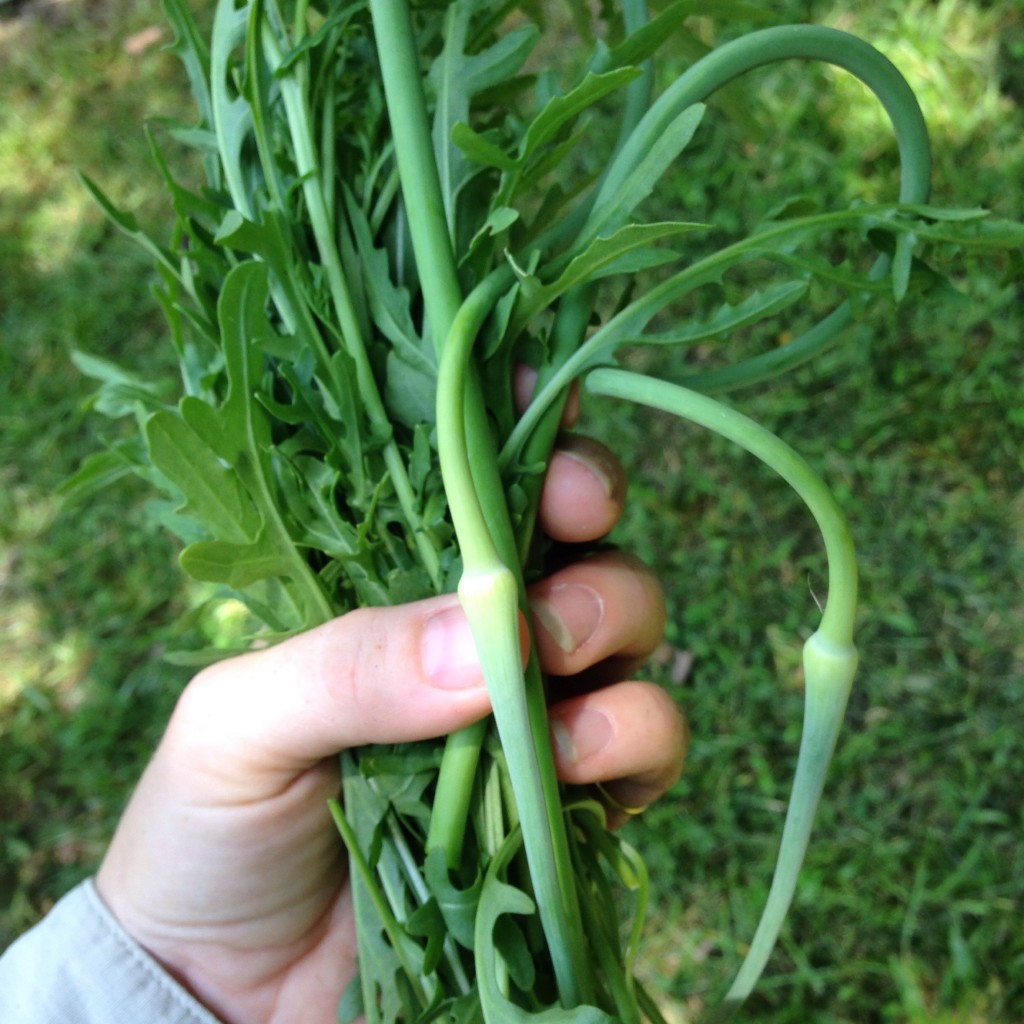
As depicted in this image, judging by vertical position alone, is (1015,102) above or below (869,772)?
above

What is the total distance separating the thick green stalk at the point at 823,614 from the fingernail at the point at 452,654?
190 millimetres

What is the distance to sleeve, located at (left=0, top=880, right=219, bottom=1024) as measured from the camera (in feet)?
2.95

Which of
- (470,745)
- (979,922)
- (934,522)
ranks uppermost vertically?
(470,745)

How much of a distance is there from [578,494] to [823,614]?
28cm

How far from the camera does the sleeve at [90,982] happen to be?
0.90m

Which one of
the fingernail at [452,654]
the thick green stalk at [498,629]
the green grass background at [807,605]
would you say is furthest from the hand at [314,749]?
the green grass background at [807,605]

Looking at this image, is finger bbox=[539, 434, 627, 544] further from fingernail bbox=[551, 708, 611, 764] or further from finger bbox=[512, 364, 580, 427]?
fingernail bbox=[551, 708, 611, 764]

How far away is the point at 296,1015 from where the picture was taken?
95cm

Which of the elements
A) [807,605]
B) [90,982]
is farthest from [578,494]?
[807,605]

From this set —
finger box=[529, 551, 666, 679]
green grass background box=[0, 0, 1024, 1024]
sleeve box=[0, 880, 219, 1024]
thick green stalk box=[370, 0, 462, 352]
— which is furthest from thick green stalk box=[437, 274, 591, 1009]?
green grass background box=[0, 0, 1024, 1024]

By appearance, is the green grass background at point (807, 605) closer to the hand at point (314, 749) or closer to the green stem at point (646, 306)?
the hand at point (314, 749)

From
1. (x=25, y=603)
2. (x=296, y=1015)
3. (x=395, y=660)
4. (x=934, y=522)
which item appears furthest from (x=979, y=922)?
(x=25, y=603)

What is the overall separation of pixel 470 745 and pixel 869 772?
37.0 inches

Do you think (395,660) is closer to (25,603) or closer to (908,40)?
(25,603)
